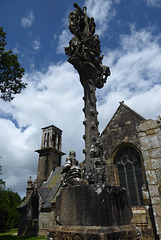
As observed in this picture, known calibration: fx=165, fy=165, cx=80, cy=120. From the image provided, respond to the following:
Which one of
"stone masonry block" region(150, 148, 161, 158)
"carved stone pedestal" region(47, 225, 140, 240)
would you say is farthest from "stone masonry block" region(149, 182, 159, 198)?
"carved stone pedestal" region(47, 225, 140, 240)

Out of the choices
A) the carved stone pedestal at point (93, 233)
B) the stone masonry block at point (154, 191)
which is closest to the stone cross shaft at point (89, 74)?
the carved stone pedestal at point (93, 233)

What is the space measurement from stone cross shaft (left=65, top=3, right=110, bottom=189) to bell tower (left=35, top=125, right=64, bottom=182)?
999 inches

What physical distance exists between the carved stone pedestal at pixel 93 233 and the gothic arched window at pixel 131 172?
25.0ft

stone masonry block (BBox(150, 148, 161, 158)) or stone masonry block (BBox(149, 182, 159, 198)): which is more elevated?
stone masonry block (BBox(150, 148, 161, 158))

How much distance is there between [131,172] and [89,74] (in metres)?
8.04

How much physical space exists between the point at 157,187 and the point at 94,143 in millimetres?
1802

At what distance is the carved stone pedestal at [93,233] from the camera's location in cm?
250

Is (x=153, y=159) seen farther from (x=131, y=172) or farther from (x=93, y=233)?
(x=131, y=172)

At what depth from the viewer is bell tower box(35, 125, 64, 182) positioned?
93.6 feet

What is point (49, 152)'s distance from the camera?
1193 inches

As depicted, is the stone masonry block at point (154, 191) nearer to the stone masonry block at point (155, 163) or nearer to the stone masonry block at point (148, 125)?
the stone masonry block at point (155, 163)

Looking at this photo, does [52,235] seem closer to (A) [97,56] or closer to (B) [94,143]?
(B) [94,143]

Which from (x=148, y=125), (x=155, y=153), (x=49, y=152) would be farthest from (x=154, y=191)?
Answer: (x=49, y=152)

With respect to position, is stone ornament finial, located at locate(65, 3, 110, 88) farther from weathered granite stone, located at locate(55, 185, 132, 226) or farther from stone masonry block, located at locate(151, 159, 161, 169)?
weathered granite stone, located at locate(55, 185, 132, 226)
